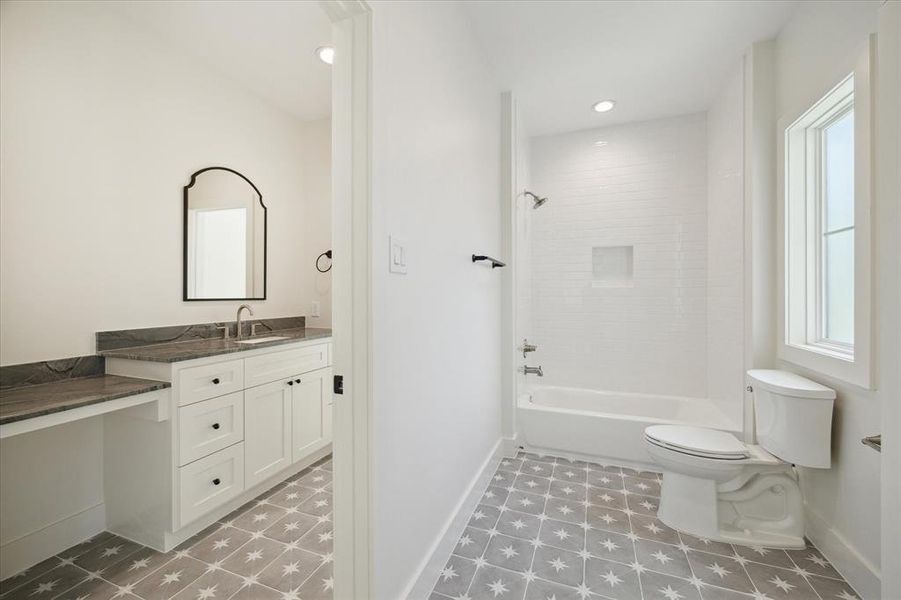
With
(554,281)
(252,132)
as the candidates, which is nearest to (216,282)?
(252,132)

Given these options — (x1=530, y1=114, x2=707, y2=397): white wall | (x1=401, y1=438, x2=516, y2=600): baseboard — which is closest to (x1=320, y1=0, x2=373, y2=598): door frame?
(x1=401, y1=438, x2=516, y2=600): baseboard

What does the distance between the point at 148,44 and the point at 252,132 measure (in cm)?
72

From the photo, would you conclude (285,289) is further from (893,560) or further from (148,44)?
(893,560)

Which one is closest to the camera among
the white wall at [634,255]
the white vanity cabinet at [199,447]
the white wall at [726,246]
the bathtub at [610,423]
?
the white vanity cabinet at [199,447]

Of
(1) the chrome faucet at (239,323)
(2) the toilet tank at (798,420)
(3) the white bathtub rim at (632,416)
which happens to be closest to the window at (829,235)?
(2) the toilet tank at (798,420)

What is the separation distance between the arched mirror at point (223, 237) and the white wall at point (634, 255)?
93.3 inches

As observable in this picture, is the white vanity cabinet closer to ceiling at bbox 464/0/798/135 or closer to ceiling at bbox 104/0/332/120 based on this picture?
ceiling at bbox 104/0/332/120

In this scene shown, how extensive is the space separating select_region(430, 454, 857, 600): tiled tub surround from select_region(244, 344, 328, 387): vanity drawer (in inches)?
53.7

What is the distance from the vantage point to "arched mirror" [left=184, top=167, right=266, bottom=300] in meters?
2.31

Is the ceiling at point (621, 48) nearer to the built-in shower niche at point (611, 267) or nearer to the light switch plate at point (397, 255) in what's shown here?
the built-in shower niche at point (611, 267)

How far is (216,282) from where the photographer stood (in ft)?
8.09

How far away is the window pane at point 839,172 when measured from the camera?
166 cm

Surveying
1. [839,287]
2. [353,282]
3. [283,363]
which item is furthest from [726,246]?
→ [283,363]

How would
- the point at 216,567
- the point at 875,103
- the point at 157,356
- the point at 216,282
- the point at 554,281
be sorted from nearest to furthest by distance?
1. the point at 875,103
2. the point at 216,567
3. the point at 157,356
4. the point at 216,282
5. the point at 554,281
